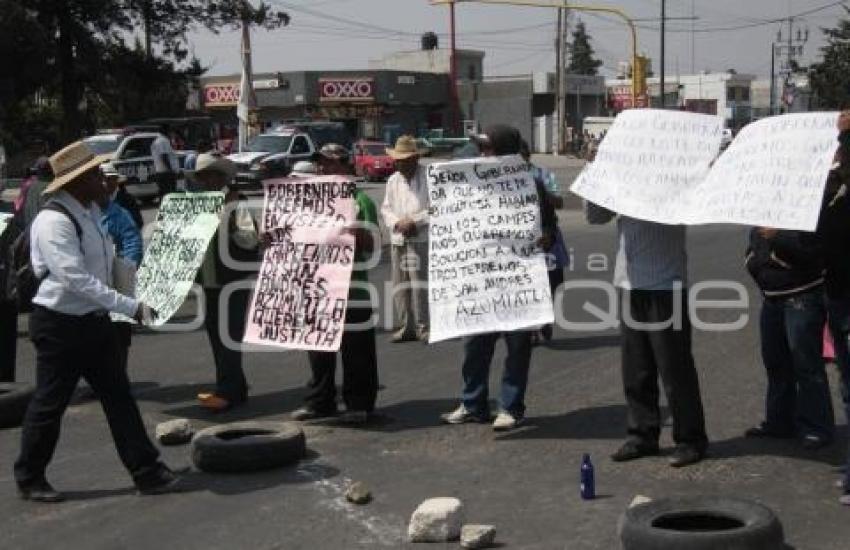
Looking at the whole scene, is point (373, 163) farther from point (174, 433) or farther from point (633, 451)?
point (633, 451)

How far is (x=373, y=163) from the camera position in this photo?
45031mm

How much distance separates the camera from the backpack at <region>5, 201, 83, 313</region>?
6.09 meters

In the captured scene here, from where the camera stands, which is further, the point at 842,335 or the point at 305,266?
the point at 305,266

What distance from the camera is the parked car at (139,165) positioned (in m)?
31.1

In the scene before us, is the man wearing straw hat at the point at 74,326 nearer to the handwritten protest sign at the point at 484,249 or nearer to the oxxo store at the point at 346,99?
the handwritten protest sign at the point at 484,249

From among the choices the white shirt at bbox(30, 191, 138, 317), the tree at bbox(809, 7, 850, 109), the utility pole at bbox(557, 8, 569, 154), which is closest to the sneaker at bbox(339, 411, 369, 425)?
the white shirt at bbox(30, 191, 138, 317)

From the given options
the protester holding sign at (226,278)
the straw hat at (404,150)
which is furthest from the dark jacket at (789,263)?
the protester holding sign at (226,278)

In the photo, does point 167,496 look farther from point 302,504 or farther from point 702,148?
point 702,148

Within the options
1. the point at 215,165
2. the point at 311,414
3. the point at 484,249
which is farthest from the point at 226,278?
the point at 484,249

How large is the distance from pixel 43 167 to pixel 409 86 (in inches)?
2521

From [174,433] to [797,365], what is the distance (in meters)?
4.03

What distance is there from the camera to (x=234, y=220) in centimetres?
841

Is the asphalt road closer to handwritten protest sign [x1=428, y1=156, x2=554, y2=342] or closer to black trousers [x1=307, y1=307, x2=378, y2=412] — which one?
black trousers [x1=307, y1=307, x2=378, y2=412]

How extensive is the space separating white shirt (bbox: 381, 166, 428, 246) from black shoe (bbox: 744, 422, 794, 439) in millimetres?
3951
